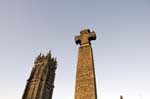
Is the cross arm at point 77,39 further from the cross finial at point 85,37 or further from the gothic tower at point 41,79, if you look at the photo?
the gothic tower at point 41,79

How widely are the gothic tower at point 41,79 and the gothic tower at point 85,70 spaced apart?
36.5m

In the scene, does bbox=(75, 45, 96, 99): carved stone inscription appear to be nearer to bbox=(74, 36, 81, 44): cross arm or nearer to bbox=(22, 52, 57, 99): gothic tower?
bbox=(74, 36, 81, 44): cross arm

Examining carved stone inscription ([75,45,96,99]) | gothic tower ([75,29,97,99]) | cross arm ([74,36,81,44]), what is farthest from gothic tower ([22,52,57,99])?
carved stone inscription ([75,45,96,99])

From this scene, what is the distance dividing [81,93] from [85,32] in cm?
276

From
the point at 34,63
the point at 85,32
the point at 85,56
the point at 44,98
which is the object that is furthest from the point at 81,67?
the point at 34,63

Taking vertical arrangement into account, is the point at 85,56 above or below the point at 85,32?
below

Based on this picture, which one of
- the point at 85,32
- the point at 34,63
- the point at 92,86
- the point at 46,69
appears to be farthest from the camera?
the point at 34,63

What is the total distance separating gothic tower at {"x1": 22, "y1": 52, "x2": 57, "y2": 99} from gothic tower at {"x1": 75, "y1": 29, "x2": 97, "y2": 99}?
1435 inches

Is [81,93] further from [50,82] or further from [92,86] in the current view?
[50,82]

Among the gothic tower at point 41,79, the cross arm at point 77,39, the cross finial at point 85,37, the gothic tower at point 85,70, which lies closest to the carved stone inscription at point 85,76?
the gothic tower at point 85,70

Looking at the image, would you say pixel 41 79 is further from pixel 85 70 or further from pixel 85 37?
pixel 85 70

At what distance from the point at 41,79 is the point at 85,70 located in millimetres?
39971

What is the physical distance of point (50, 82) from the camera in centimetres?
4712

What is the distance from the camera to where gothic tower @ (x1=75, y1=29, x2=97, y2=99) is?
500 cm
